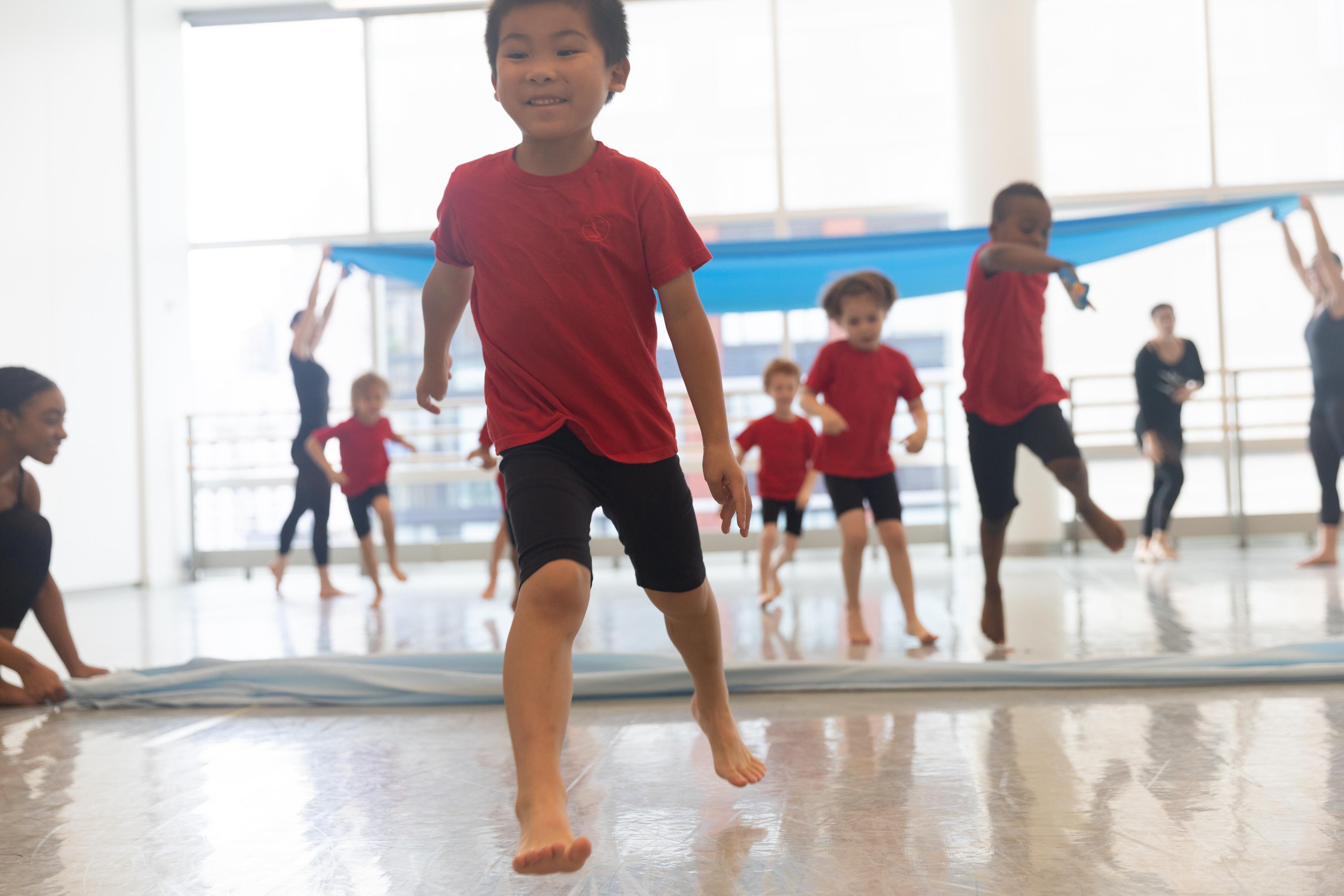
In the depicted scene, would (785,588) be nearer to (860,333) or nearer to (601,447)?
(860,333)

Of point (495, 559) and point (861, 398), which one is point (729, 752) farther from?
point (495, 559)

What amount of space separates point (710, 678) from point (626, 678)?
93 cm

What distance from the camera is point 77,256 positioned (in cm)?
659

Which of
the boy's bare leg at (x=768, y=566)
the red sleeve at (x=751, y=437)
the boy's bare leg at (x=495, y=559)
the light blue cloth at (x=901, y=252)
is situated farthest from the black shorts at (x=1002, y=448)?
the boy's bare leg at (x=495, y=559)

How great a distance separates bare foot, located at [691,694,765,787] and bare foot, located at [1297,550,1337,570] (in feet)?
14.2

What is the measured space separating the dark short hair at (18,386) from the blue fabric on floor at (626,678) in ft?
2.21

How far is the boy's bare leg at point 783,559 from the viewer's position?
14.4 ft

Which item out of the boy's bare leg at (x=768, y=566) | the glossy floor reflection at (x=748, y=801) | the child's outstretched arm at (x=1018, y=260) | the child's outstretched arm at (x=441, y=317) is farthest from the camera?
the boy's bare leg at (x=768, y=566)

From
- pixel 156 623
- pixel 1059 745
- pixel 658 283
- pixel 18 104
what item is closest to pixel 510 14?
pixel 658 283

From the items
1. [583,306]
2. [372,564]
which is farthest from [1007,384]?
[372,564]

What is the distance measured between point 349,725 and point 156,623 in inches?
106

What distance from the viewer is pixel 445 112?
26.2 ft

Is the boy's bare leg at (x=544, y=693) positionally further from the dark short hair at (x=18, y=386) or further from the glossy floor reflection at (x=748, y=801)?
the dark short hair at (x=18, y=386)

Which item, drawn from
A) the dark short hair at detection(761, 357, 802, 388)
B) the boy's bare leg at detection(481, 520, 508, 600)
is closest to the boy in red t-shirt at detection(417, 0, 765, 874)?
the dark short hair at detection(761, 357, 802, 388)
